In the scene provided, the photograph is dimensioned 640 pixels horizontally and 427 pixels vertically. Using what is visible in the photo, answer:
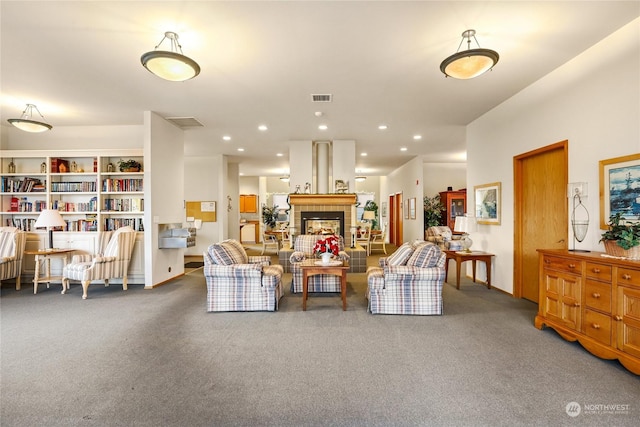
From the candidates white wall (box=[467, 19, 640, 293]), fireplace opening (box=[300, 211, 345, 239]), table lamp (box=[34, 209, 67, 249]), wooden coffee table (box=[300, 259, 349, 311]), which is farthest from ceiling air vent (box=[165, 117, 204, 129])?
white wall (box=[467, 19, 640, 293])

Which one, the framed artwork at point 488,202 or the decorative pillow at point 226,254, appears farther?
the framed artwork at point 488,202

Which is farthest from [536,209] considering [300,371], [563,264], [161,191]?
[161,191]

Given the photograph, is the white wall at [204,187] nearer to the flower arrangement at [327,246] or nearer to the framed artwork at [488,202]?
the flower arrangement at [327,246]

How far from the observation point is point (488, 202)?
542cm

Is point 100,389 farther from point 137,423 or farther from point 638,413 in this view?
point 638,413

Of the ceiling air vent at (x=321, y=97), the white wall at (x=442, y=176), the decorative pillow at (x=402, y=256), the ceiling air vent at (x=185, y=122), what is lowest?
the decorative pillow at (x=402, y=256)

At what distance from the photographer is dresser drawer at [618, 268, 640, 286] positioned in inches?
94.4

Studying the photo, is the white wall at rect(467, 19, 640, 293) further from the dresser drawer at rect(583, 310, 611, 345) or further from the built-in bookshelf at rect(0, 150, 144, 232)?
the built-in bookshelf at rect(0, 150, 144, 232)

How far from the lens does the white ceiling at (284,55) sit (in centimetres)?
273

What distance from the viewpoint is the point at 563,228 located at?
3869 millimetres

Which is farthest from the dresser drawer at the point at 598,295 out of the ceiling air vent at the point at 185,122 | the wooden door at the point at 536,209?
the ceiling air vent at the point at 185,122

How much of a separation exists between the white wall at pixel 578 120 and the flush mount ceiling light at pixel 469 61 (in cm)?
130

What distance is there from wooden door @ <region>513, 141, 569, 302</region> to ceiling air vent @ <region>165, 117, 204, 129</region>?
5674 mm

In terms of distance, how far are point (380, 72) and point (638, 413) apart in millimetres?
3862
